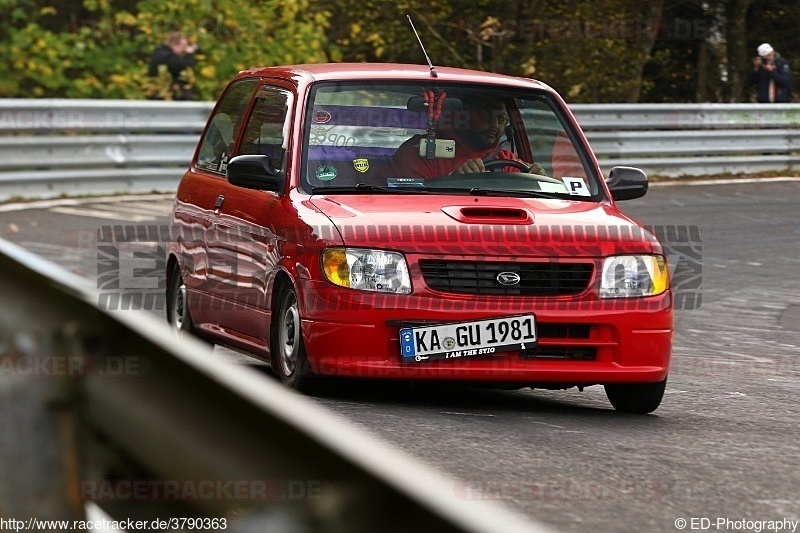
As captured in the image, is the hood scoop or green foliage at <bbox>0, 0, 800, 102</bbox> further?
green foliage at <bbox>0, 0, 800, 102</bbox>

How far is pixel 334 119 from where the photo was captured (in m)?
8.35

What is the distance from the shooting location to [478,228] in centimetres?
730

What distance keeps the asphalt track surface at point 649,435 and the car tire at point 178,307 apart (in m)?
0.47

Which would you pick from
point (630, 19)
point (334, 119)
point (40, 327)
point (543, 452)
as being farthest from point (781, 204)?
point (40, 327)

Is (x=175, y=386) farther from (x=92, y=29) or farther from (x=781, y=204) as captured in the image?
(x=92, y=29)

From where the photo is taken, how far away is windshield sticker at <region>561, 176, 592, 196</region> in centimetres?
839

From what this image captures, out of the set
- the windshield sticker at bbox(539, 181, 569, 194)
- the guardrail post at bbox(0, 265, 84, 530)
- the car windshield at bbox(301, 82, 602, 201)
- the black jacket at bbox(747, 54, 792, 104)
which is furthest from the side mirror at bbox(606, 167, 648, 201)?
the black jacket at bbox(747, 54, 792, 104)

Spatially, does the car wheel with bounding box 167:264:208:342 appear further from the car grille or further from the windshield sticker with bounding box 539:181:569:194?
the car grille

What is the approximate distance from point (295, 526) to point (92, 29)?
2281cm

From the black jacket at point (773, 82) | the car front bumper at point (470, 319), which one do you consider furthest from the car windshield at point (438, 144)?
the black jacket at point (773, 82)

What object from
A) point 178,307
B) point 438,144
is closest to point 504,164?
point 438,144

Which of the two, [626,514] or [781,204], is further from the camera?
[781,204]

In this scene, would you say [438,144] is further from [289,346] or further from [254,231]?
[289,346]

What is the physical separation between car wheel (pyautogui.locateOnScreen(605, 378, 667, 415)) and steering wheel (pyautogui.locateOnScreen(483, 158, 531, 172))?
4.36ft
